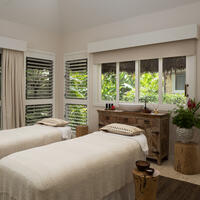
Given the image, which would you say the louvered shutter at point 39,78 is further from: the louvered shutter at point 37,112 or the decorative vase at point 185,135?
the decorative vase at point 185,135

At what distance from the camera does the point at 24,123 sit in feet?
14.3

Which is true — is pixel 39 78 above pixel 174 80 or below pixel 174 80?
above

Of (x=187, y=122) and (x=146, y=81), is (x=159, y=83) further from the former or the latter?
(x=187, y=122)

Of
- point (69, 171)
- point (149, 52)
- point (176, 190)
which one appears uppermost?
point (149, 52)

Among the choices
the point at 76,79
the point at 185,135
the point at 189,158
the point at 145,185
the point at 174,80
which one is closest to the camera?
the point at 145,185

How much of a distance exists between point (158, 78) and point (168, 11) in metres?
1.17

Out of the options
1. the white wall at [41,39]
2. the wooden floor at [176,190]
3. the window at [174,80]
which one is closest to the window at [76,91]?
the white wall at [41,39]

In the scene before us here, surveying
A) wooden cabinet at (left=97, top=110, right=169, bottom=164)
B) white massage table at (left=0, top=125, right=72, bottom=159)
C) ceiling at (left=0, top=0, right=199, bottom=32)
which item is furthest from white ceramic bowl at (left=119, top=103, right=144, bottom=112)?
ceiling at (left=0, top=0, right=199, bottom=32)

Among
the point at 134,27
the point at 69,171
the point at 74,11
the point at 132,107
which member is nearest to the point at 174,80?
the point at 132,107

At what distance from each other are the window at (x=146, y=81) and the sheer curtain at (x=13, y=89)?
172cm

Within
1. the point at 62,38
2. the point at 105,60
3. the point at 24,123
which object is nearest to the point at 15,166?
the point at 24,123

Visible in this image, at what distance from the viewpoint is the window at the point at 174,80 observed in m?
3.63

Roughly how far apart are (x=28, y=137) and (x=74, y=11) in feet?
9.53

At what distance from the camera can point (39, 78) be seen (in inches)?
187
